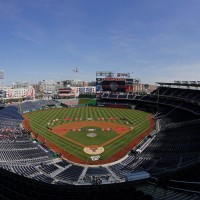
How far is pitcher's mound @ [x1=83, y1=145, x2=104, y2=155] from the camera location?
1857 inches

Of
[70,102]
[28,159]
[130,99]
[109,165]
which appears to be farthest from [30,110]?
[109,165]

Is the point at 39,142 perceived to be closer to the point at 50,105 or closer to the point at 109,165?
the point at 109,165

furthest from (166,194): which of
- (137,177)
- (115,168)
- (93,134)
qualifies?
(93,134)

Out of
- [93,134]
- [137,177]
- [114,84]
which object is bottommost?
[93,134]

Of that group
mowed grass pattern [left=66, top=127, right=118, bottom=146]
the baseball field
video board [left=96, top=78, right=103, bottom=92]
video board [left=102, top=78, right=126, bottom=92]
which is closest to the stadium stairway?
the baseball field

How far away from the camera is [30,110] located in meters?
106

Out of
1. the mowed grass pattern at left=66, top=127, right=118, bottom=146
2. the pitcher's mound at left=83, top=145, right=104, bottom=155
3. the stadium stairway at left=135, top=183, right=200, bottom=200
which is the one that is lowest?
the pitcher's mound at left=83, top=145, right=104, bottom=155

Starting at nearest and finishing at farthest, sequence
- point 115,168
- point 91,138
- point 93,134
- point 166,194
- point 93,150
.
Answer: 1. point 166,194
2. point 115,168
3. point 93,150
4. point 91,138
5. point 93,134

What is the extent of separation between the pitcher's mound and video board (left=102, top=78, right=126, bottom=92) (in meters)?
73.1

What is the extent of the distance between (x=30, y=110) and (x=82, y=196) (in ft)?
301

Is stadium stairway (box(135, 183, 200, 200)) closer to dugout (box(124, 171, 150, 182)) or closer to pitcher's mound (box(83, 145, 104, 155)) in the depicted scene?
dugout (box(124, 171, 150, 182))

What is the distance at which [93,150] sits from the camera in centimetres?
4841

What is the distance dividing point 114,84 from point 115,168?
3390 inches

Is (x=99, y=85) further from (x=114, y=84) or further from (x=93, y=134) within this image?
(x=93, y=134)
